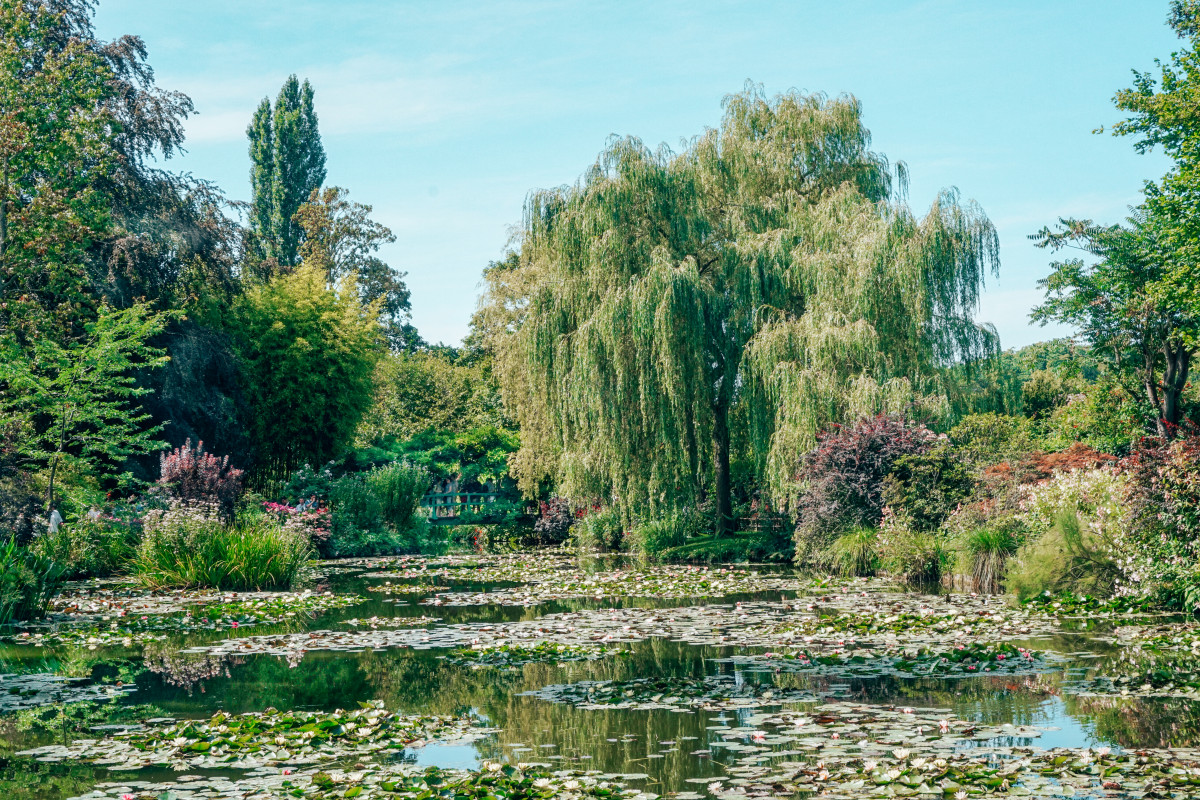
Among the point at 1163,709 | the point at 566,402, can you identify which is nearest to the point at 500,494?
the point at 566,402

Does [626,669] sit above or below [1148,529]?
below

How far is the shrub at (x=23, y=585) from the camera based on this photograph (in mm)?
11180

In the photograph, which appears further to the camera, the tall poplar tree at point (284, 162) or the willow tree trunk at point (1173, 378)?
the tall poplar tree at point (284, 162)

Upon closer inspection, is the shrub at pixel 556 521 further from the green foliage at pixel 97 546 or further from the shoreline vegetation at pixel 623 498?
the green foliage at pixel 97 546

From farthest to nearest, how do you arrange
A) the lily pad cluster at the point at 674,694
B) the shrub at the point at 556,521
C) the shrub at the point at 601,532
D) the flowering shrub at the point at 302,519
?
the shrub at the point at 556,521 < the shrub at the point at 601,532 < the flowering shrub at the point at 302,519 < the lily pad cluster at the point at 674,694

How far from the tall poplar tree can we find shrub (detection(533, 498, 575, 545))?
20796 mm

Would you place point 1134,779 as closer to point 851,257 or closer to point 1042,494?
point 1042,494

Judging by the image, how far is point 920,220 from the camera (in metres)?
18.8

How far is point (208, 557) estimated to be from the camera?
14.7 meters

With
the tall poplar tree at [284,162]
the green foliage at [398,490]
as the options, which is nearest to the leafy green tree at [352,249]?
the tall poplar tree at [284,162]

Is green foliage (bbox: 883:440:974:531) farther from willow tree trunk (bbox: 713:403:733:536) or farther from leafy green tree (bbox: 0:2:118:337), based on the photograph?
leafy green tree (bbox: 0:2:118:337)

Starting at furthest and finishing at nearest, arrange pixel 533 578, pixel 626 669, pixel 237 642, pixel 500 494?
pixel 500 494, pixel 533 578, pixel 237 642, pixel 626 669

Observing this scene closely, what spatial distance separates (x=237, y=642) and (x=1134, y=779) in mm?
8114

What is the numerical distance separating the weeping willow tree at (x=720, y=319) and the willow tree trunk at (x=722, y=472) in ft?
0.17
